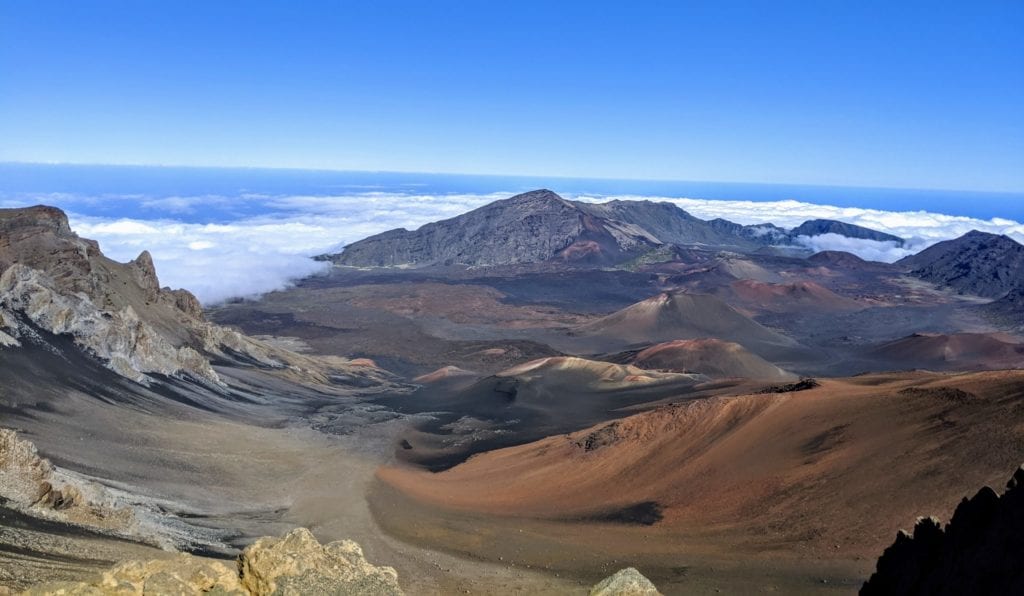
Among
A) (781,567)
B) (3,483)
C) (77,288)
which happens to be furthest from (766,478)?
(77,288)

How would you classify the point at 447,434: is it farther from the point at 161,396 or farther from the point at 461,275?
the point at 461,275

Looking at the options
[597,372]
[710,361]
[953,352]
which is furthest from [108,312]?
[953,352]

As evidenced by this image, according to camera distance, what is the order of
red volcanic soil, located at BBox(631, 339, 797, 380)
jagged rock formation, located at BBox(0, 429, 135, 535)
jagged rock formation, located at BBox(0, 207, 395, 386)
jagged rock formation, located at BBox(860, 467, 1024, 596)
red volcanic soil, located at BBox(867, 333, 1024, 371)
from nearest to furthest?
jagged rock formation, located at BBox(860, 467, 1024, 596), jagged rock formation, located at BBox(0, 429, 135, 535), jagged rock formation, located at BBox(0, 207, 395, 386), red volcanic soil, located at BBox(631, 339, 797, 380), red volcanic soil, located at BBox(867, 333, 1024, 371)

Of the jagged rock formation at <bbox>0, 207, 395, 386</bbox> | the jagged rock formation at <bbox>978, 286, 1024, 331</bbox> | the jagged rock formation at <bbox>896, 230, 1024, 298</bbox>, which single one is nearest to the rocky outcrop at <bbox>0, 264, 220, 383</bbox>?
the jagged rock formation at <bbox>0, 207, 395, 386</bbox>

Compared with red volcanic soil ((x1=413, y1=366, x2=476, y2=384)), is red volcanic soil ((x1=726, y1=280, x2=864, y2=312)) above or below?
above

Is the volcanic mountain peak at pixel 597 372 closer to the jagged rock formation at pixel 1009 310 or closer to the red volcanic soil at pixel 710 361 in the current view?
the red volcanic soil at pixel 710 361

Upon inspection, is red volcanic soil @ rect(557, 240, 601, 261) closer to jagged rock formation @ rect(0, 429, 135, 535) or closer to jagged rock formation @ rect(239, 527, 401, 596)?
jagged rock formation @ rect(0, 429, 135, 535)
